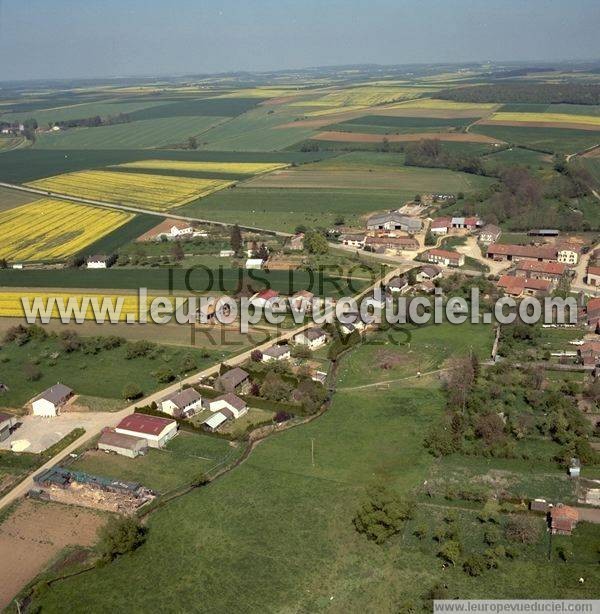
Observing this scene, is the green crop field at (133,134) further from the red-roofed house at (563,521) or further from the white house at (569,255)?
the red-roofed house at (563,521)

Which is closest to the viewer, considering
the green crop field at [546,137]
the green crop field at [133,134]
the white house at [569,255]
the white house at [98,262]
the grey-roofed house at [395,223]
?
the white house at [569,255]

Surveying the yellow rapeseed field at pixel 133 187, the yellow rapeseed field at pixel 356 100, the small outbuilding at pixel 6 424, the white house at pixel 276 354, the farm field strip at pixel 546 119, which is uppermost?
the yellow rapeseed field at pixel 356 100

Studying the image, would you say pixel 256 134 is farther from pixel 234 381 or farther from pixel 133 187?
pixel 234 381

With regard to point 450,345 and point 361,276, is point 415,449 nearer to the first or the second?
point 450,345

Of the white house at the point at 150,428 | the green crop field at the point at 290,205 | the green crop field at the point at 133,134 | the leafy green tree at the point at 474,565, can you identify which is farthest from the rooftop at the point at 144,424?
the green crop field at the point at 133,134

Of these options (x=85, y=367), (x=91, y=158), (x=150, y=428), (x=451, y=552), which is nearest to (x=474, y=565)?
(x=451, y=552)

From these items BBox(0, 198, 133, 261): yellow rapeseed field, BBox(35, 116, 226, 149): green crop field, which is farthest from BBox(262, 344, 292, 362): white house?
BBox(35, 116, 226, 149): green crop field

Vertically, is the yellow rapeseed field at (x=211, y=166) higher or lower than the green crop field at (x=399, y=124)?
lower
